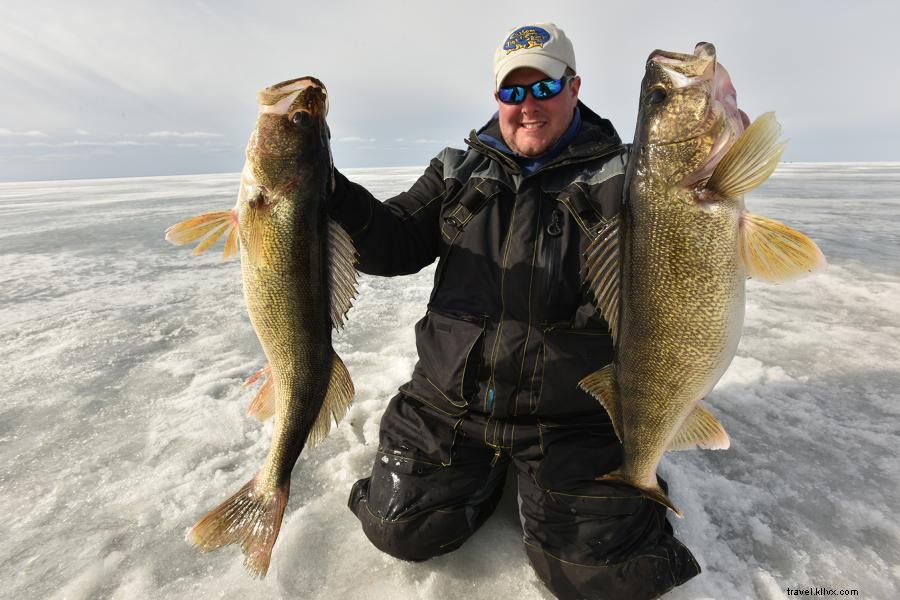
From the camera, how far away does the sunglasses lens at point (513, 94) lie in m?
2.52

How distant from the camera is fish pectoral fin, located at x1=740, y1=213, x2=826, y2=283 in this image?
5.22ft

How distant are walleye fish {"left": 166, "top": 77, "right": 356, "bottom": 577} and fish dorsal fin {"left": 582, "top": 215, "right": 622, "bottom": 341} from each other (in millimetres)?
1029

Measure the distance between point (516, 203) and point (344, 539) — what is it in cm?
192

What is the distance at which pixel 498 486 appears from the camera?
8.46ft

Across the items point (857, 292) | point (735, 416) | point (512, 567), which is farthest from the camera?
point (857, 292)

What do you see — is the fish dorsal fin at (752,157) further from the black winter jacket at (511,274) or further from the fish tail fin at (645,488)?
the fish tail fin at (645,488)

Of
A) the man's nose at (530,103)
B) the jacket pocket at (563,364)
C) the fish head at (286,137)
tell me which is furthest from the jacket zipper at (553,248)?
the fish head at (286,137)

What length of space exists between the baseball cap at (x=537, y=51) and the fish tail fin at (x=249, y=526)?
2454 millimetres

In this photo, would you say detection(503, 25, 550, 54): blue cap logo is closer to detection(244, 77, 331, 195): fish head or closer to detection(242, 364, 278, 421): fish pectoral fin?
detection(244, 77, 331, 195): fish head

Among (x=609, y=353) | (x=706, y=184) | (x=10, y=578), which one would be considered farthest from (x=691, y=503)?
(x=10, y=578)

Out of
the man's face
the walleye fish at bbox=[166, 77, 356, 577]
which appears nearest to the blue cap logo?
the man's face

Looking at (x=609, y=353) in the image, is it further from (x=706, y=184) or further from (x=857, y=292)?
(x=857, y=292)

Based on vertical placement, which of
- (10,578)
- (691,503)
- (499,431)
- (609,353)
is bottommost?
(10,578)

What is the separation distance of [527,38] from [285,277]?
1.89m
